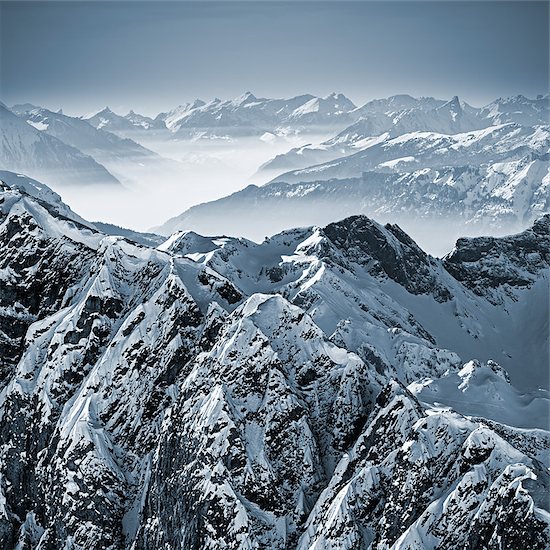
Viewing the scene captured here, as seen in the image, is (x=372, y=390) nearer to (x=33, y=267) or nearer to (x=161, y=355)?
(x=161, y=355)

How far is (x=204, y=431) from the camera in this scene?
258 feet

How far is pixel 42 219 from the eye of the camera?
120250mm

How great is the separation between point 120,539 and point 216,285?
33.4 m

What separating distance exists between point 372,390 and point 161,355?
26.3m

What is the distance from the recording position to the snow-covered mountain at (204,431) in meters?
69.5

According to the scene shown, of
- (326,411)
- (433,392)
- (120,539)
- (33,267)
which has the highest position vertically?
(33,267)

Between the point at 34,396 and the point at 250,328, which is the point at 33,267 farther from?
the point at 250,328

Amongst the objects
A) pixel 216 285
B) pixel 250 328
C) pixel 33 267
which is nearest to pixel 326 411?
pixel 250 328

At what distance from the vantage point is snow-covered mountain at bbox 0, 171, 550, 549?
69500 millimetres

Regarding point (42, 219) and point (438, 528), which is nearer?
point (438, 528)

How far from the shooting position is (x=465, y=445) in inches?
2714

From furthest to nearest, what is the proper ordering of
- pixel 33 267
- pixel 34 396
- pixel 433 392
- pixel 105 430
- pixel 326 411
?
pixel 433 392, pixel 33 267, pixel 34 396, pixel 105 430, pixel 326 411

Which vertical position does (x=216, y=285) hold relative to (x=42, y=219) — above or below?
below

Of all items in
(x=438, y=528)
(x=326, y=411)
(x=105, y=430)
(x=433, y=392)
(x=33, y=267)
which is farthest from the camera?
(x=433, y=392)
